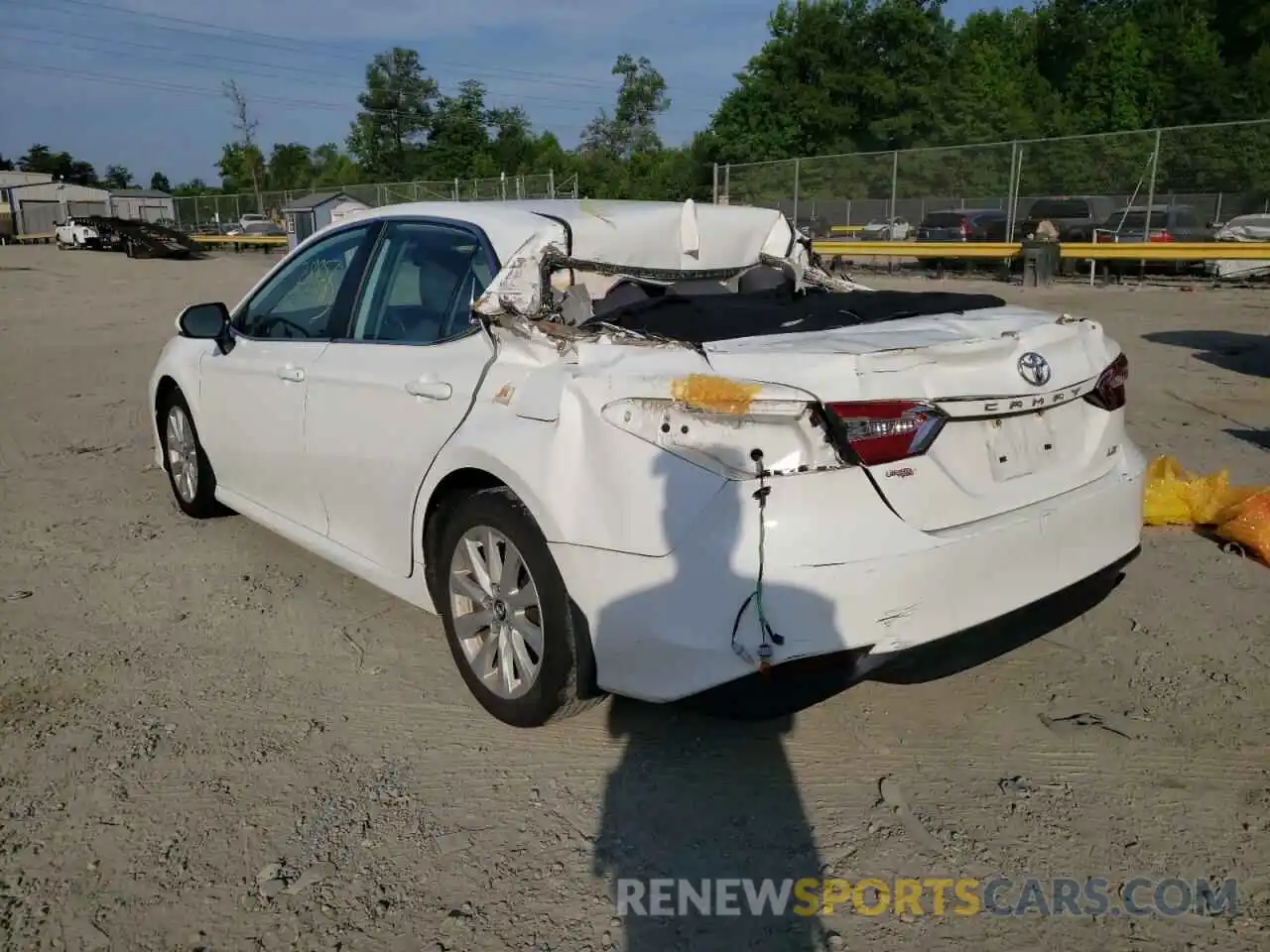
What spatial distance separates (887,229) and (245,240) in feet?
92.5

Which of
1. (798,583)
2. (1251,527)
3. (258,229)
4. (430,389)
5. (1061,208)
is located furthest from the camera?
(258,229)

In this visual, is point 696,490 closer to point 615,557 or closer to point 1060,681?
point 615,557

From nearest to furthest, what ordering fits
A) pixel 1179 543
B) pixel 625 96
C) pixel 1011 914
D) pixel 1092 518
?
pixel 1011 914
pixel 1092 518
pixel 1179 543
pixel 625 96

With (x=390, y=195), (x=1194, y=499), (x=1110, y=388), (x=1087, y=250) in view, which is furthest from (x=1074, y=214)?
(x=390, y=195)

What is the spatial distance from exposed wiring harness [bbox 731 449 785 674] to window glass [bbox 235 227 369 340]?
2.23 metres

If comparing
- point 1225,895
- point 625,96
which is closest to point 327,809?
point 1225,895

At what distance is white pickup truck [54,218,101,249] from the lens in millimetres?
41188

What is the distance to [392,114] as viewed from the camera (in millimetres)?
84938

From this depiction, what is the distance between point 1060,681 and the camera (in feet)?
11.9

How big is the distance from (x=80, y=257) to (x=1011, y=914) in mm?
40033

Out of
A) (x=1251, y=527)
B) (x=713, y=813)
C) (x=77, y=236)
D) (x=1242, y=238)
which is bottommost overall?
(x=713, y=813)

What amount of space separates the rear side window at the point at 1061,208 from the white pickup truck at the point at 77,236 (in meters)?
35.1

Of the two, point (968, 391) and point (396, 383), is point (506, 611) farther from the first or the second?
point (968, 391)

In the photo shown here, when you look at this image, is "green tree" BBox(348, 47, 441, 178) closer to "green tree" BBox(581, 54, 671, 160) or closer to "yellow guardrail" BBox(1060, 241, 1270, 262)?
"green tree" BBox(581, 54, 671, 160)
